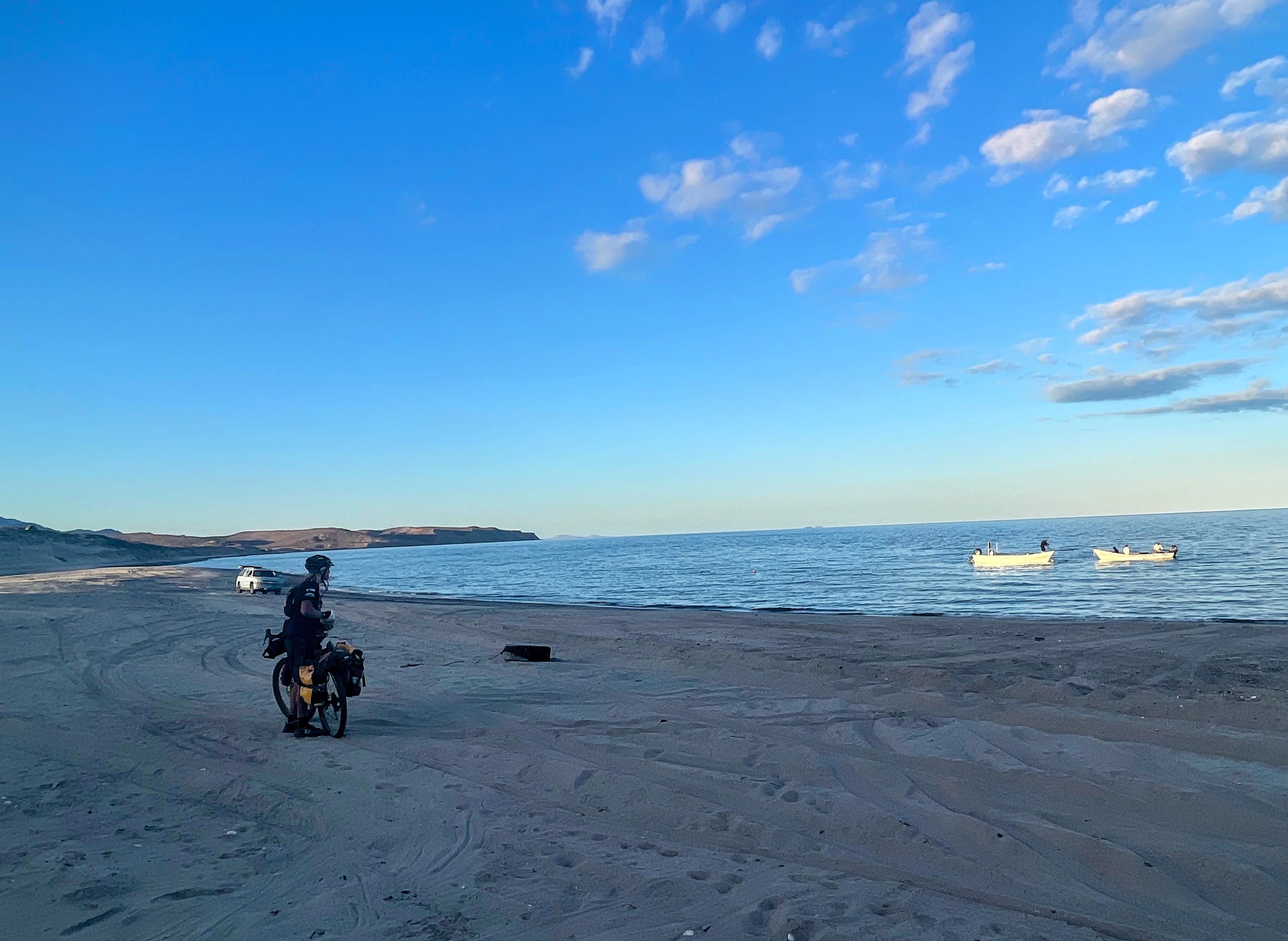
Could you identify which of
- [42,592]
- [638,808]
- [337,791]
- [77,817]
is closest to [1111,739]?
[638,808]

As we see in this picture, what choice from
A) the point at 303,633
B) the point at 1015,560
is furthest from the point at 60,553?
the point at 303,633

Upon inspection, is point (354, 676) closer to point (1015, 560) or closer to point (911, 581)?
point (911, 581)

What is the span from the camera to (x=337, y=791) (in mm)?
7523

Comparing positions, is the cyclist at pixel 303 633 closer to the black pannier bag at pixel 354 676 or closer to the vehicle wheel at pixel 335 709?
the vehicle wheel at pixel 335 709

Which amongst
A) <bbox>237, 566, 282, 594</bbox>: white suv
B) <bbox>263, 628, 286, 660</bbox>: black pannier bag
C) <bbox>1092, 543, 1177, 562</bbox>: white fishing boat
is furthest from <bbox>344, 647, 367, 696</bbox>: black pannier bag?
<bbox>1092, 543, 1177, 562</bbox>: white fishing boat

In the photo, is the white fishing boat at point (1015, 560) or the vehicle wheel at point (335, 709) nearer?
the vehicle wheel at point (335, 709)

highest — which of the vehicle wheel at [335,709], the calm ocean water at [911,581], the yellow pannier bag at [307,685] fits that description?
the yellow pannier bag at [307,685]

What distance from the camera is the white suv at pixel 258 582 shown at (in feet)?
136

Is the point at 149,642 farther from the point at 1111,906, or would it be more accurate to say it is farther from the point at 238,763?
the point at 1111,906

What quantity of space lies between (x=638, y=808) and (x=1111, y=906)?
144 inches

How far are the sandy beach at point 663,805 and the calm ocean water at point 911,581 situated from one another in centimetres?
1848

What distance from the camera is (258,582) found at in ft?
137

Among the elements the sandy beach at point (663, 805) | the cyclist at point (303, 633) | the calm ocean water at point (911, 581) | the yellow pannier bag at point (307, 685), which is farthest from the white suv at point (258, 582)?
the yellow pannier bag at point (307, 685)

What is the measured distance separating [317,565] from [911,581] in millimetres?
44528
